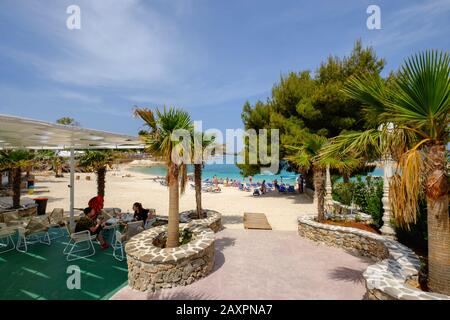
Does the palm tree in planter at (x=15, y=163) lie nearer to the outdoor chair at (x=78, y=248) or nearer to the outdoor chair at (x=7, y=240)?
the outdoor chair at (x=7, y=240)

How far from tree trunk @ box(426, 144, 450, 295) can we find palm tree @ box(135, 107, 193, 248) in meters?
4.38

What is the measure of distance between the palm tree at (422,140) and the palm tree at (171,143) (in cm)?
354

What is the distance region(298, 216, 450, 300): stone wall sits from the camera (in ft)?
10.1

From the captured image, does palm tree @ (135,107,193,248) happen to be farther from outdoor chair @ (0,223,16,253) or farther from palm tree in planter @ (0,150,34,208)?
palm tree in planter @ (0,150,34,208)

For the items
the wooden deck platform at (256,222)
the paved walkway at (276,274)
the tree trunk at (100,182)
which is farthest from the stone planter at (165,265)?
the tree trunk at (100,182)

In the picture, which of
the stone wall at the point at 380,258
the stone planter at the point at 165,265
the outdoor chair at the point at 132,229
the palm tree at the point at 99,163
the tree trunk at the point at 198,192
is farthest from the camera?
the palm tree at the point at 99,163

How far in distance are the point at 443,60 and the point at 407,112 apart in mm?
758

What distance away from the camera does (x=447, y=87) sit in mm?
2893

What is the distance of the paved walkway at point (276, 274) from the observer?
14.0ft

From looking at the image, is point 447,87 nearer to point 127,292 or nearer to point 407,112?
point 407,112

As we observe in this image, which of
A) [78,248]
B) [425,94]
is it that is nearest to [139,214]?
[78,248]

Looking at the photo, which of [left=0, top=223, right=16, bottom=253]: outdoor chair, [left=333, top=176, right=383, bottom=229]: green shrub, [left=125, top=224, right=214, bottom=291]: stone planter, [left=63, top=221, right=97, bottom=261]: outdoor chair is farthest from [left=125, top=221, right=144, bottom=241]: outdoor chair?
[left=333, top=176, right=383, bottom=229]: green shrub
